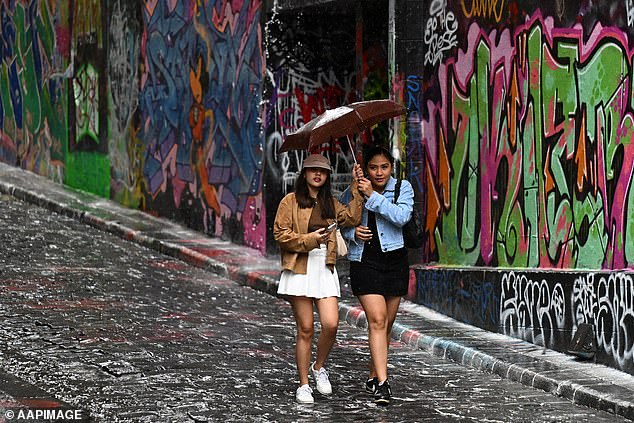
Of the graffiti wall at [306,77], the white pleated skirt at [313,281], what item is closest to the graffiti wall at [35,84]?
the graffiti wall at [306,77]

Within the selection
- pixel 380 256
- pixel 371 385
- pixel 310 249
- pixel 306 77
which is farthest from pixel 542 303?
pixel 306 77

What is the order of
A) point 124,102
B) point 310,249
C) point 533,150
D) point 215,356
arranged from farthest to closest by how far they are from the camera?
point 124,102, point 533,150, point 215,356, point 310,249

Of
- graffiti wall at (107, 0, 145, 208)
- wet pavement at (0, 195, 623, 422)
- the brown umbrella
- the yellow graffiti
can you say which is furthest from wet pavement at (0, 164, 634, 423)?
graffiti wall at (107, 0, 145, 208)

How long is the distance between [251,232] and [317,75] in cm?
229

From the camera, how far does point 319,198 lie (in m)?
10.1

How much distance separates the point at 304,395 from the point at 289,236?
1144 mm

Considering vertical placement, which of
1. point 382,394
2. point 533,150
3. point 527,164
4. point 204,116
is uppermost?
point 204,116

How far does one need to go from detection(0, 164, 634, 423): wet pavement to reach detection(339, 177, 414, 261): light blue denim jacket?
1.13 meters

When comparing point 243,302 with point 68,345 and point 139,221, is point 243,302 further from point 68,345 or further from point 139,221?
point 139,221

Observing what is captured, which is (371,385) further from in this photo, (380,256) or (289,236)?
(289,236)

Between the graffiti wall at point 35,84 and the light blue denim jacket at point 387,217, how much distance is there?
577 inches

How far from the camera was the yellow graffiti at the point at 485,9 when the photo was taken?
1307 cm

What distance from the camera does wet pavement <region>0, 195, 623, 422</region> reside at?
9.62 metres

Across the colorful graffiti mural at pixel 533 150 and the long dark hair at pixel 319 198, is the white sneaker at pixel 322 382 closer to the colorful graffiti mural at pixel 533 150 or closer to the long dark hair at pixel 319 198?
the long dark hair at pixel 319 198
